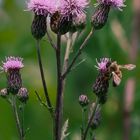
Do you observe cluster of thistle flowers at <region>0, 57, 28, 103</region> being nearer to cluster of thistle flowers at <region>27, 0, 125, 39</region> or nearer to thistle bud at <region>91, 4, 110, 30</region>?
cluster of thistle flowers at <region>27, 0, 125, 39</region>

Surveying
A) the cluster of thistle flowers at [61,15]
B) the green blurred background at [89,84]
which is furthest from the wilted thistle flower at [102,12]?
the green blurred background at [89,84]

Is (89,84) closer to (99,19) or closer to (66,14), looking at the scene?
(99,19)

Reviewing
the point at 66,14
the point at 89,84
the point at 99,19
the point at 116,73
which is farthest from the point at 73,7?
the point at 89,84

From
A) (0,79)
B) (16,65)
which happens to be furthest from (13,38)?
(16,65)

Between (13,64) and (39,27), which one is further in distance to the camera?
(13,64)

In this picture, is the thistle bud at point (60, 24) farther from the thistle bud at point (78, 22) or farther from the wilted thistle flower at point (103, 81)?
the wilted thistle flower at point (103, 81)

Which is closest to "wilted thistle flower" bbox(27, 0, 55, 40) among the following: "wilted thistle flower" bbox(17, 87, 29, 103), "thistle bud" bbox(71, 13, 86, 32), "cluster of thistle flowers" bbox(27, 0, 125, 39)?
"cluster of thistle flowers" bbox(27, 0, 125, 39)
